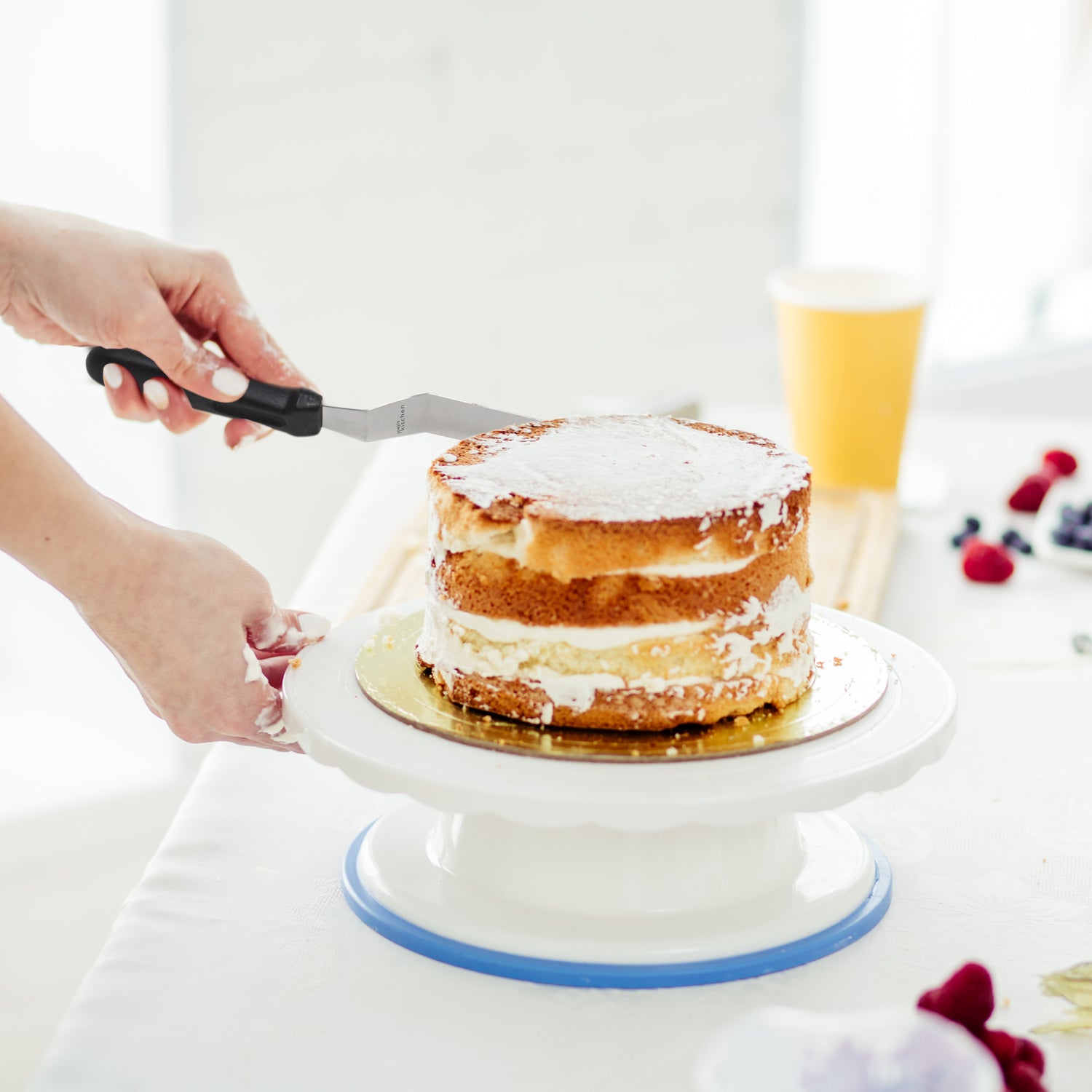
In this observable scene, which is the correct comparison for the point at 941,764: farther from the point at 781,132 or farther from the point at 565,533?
the point at 781,132

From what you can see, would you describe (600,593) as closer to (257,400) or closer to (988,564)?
(257,400)

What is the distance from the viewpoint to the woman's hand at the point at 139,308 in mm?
1157

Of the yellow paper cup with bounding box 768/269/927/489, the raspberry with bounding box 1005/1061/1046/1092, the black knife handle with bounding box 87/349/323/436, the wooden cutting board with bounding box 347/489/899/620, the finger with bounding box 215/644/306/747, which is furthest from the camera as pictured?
the yellow paper cup with bounding box 768/269/927/489

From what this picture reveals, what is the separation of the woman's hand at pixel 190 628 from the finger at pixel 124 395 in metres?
0.23

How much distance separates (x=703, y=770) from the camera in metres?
0.84

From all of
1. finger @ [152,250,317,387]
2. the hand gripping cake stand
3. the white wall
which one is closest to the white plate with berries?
the hand gripping cake stand

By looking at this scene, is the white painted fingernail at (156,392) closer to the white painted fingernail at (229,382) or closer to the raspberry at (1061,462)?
the white painted fingernail at (229,382)

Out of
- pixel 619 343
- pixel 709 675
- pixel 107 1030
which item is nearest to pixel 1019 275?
pixel 619 343

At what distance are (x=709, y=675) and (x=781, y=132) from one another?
8.63 feet

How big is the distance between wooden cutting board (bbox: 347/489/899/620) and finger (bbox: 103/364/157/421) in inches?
14.7

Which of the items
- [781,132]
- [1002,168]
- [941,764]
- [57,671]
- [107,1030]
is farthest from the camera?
[1002,168]

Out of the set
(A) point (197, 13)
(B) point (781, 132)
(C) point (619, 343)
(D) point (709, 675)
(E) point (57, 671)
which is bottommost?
(E) point (57, 671)

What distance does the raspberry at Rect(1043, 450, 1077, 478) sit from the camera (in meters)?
1.97

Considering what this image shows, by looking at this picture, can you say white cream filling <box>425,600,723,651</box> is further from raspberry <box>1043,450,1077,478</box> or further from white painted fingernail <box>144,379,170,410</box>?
raspberry <box>1043,450,1077,478</box>
